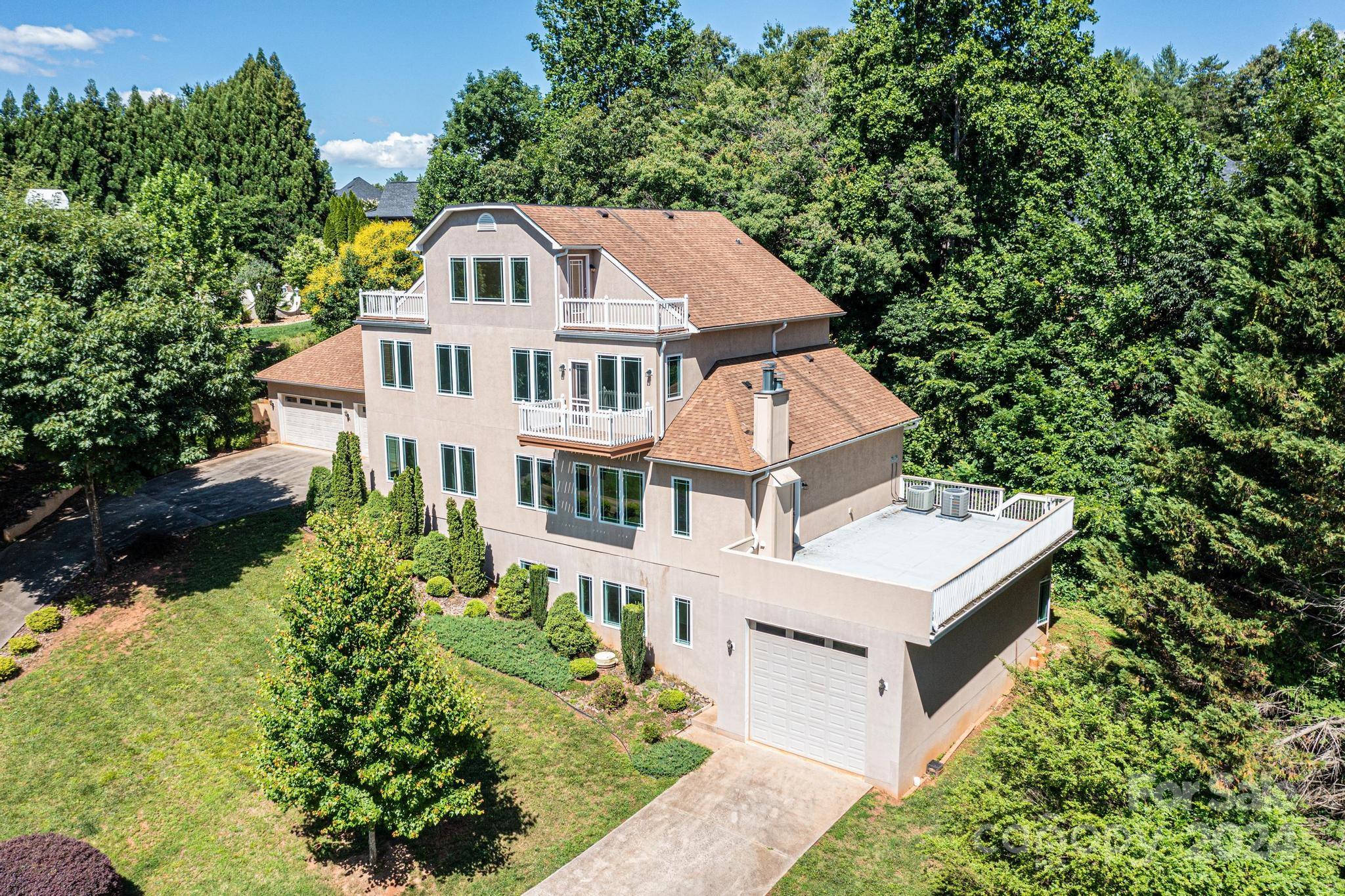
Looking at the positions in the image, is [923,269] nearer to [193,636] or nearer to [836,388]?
[836,388]

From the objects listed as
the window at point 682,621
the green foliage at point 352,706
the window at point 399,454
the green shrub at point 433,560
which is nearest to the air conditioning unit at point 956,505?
the window at point 682,621

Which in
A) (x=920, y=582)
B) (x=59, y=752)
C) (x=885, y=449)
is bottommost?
(x=59, y=752)

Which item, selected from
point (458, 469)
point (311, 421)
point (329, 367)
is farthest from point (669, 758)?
point (311, 421)

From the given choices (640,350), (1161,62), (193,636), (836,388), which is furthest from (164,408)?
(1161,62)

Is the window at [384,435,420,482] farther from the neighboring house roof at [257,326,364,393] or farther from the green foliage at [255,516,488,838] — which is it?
the green foliage at [255,516,488,838]

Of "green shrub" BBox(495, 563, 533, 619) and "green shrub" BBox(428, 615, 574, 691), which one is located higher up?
"green shrub" BBox(495, 563, 533, 619)

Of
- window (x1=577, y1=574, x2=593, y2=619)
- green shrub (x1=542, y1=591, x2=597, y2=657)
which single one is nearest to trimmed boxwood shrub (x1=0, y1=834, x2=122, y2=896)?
green shrub (x1=542, y1=591, x2=597, y2=657)
